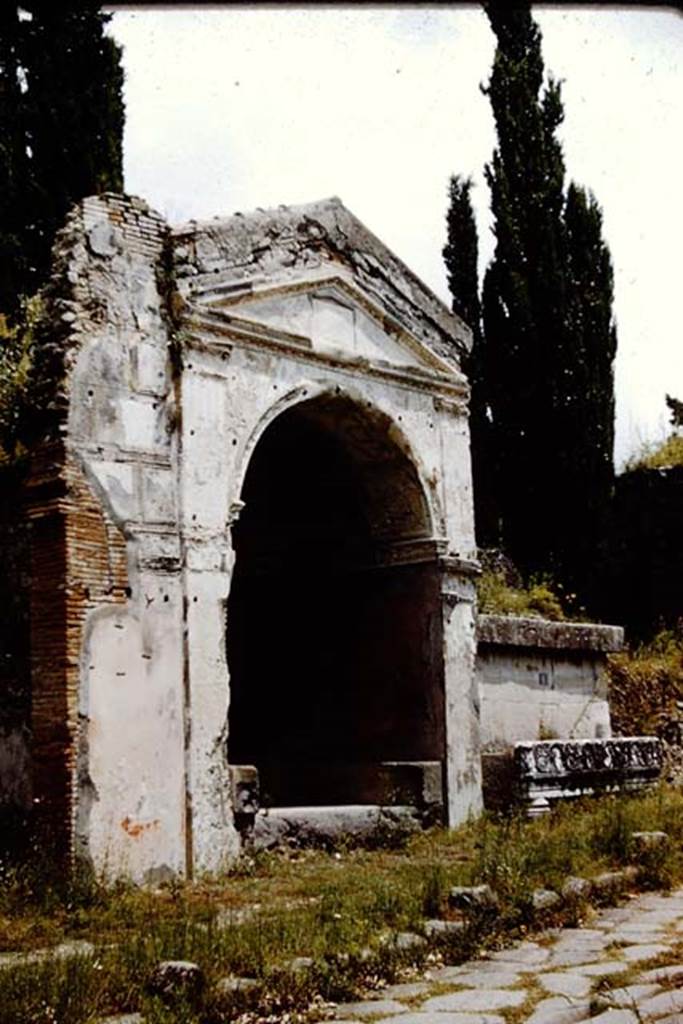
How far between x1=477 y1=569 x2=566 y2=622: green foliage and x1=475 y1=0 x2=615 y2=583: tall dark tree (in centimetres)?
338

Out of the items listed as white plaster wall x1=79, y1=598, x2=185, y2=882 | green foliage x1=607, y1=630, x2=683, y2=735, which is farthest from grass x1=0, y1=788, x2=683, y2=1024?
green foliage x1=607, y1=630, x2=683, y2=735

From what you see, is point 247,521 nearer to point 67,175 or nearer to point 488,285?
point 67,175

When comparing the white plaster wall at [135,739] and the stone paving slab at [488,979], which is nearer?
the stone paving slab at [488,979]

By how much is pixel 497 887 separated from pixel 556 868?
2.22 ft

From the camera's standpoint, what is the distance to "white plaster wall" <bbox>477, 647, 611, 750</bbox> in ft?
37.0

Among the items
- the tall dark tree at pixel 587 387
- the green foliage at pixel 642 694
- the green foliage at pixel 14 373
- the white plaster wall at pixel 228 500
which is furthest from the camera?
the tall dark tree at pixel 587 387

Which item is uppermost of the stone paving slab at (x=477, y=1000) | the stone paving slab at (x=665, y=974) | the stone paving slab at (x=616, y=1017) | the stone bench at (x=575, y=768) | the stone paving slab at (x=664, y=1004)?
the stone bench at (x=575, y=768)

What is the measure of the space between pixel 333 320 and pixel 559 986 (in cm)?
616

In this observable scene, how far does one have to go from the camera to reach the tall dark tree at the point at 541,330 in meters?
18.1

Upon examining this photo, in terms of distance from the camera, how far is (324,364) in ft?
32.7

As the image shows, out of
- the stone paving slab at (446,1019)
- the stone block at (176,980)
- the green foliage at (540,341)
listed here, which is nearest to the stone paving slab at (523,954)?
the stone paving slab at (446,1019)

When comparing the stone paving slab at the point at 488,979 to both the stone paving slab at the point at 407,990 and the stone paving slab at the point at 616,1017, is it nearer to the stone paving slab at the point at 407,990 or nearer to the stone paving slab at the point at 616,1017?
→ the stone paving slab at the point at 407,990

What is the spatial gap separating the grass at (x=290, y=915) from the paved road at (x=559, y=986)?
0.58 feet

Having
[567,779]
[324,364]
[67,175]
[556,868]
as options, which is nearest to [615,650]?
[567,779]
